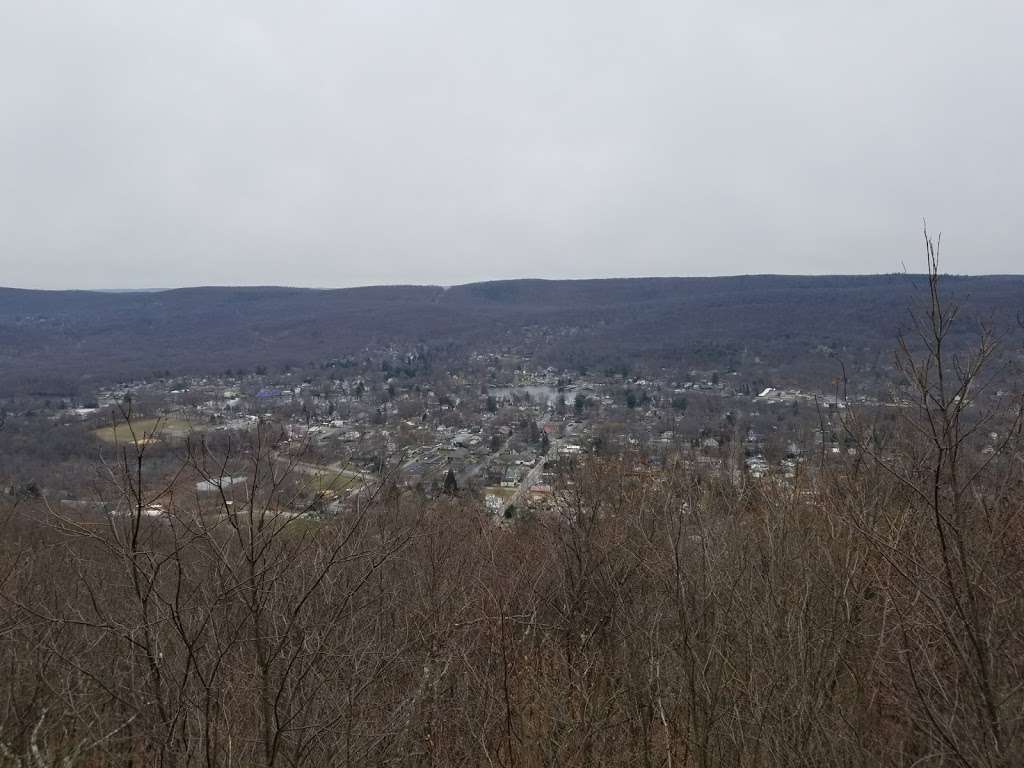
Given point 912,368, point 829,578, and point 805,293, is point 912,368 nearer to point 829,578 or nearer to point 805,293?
point 829,578

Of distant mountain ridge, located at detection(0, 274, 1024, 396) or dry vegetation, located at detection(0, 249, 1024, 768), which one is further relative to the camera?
distant mountain ridge, located at detection(0, 274, 1024, 396)

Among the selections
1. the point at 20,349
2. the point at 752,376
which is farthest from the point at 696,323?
the point at 20,349

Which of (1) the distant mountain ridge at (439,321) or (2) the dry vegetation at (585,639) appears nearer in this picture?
(2) the dry vegetation at (585,639)

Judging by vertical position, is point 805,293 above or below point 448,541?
above

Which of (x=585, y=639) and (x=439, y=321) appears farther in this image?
(x=439, y=321)
